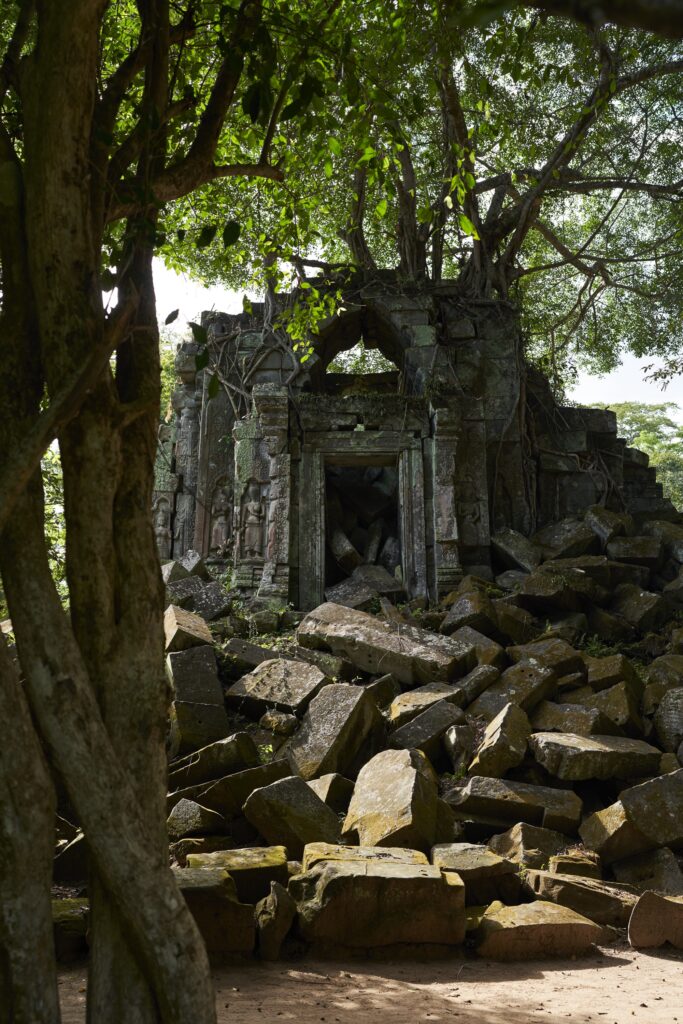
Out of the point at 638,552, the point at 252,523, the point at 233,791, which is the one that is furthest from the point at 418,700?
the point at 638,552

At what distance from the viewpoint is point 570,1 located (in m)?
1.23

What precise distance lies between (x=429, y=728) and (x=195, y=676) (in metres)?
1.90

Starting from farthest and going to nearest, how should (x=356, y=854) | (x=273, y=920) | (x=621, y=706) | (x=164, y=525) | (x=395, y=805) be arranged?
1. (x=164, y=525)
2. (x=621, y=706)
3. (x=395, y=805)
4. (x=356, y=854)
5. (x=273, y=920)

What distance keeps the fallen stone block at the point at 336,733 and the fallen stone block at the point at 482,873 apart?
141 cm

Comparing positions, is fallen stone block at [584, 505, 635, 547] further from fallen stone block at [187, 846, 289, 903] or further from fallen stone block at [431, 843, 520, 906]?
fallen stone block at [187, 846, 289, 903]

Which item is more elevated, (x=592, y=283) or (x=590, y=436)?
(x=592, y=283)

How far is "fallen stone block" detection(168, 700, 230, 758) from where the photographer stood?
6.55 meters

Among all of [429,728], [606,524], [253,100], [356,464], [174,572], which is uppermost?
[253,100]

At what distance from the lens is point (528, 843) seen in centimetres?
584

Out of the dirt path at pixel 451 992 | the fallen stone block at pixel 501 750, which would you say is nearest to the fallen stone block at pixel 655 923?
the dirt path at pixel 451 992

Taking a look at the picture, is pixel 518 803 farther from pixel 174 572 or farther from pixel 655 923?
pixel 174 572

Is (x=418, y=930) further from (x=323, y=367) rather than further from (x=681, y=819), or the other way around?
(x=323, y=367)

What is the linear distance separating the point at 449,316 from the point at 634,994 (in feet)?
37.1

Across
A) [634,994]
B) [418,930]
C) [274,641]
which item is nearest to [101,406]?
[418,930]
